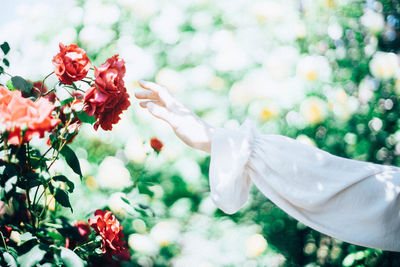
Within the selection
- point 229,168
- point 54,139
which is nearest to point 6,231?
point 54,139

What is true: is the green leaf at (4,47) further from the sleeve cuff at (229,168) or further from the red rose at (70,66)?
the sleeve cuff at (229,168)

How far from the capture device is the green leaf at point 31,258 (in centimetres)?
Result: 77

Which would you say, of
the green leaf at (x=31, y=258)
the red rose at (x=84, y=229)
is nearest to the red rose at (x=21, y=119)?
the green leaf at (x=31, y=258)

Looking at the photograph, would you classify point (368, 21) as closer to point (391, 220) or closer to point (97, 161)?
point (391, 220)

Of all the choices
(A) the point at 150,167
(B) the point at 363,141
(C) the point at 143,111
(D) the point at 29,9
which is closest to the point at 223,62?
(C) the point at 143,111

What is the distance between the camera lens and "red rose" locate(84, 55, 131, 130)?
88 cm

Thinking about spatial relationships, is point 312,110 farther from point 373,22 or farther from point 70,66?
point 70,66

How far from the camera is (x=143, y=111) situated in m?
1.66

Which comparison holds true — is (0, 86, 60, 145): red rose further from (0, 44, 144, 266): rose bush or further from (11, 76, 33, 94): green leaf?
(11, 76, 33, 94): green leaf

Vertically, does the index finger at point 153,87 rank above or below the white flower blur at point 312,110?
above

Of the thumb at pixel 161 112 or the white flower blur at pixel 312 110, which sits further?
the white flower blur at pixel 312 110

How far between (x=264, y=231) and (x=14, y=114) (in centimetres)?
135

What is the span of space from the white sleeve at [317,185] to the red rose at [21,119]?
1.57ft

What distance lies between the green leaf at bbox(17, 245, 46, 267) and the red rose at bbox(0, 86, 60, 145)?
0.26 m
